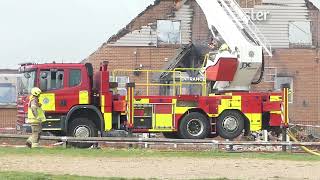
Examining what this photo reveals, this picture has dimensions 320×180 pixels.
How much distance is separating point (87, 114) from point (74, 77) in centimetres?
128

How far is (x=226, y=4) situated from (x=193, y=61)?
11.2 feet

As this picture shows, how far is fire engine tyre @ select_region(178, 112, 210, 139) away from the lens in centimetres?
2127

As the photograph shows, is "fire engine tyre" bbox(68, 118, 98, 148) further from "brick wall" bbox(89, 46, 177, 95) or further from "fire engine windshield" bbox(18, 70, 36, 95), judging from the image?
"brick wall" bbox(89, 46, 177, 95)

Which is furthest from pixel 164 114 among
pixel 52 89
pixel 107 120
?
pixel 52 89

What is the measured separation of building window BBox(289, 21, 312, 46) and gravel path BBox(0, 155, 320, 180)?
21.6 meters

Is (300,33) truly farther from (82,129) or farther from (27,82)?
(27,82)

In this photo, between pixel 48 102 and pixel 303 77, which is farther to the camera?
pixel 303 77

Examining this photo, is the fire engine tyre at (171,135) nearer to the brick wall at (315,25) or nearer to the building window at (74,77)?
the building window at (74,77)

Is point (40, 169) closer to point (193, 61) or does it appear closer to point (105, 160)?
point (105, 160)

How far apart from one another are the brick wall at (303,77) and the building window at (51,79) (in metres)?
17.4

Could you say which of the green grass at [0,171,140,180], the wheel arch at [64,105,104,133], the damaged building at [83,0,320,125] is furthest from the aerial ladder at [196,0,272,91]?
the green grass at [0,171,140,180]

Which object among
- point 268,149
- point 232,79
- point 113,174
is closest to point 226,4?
point 232,79

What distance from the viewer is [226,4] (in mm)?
25422

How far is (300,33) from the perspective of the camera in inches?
1471
